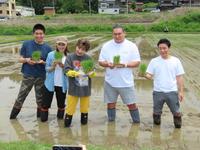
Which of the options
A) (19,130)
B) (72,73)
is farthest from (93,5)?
(19,130)

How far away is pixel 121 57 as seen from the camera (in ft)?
24.2

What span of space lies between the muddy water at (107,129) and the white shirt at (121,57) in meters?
0.77

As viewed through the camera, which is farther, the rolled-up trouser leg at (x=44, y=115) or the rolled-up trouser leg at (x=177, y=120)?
the rolled-up trouser leg at (x=44, y=115)

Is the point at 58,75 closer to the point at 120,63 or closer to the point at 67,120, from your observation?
the point at 67,120

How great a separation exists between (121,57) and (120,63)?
0.13 m

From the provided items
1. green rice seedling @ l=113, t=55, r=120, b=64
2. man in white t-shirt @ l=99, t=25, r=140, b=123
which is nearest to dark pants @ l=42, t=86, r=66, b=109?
man in white t-shirt @ l=99, t=25, r=140, b=123

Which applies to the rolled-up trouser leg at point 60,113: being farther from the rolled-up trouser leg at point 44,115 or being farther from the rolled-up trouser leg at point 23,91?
the rolled-up trouser leg at point 23,91

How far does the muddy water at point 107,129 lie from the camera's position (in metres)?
6.56

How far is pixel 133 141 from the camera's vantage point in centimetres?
660

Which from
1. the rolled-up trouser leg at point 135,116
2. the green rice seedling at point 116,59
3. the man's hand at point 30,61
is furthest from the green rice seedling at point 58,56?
the rolled-up trouser leg at point 135,116

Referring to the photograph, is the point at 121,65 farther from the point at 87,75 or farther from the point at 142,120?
the point at 142,120

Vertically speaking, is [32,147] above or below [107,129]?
above

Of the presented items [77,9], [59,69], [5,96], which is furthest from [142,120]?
[77,9]

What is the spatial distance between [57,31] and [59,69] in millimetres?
44247
